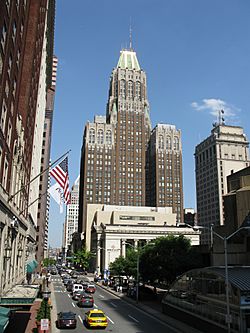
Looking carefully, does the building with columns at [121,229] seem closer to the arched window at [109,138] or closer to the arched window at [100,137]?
the arched window at [100,137]

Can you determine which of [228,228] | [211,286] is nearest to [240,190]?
[228,228]

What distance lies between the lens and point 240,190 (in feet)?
195

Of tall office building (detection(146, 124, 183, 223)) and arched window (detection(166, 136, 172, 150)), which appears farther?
arched window (detection(166, 136, 172, 150))

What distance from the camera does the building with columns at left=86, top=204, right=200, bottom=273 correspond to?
130125 mm

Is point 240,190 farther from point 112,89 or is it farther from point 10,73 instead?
point 112,89

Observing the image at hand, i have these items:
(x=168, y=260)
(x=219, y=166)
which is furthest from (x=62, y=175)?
(x=219, y=166)

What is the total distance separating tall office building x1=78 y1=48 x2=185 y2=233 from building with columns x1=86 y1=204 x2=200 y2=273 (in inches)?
772

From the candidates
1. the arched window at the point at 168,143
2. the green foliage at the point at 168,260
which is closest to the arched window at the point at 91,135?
the arched window at the point at 168,143

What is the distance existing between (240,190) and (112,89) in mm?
143676

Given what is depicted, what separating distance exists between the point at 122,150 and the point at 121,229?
60.5 meters

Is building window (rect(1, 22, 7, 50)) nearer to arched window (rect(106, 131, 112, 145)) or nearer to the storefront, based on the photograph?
the storefront

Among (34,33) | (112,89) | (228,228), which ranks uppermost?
(112,89)

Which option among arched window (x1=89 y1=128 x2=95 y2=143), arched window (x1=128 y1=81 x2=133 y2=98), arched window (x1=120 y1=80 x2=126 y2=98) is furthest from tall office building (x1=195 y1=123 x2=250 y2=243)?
arched window (x1=89 y1=128 x2=95 y2=143)

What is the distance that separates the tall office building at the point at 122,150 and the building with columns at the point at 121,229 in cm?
1960
